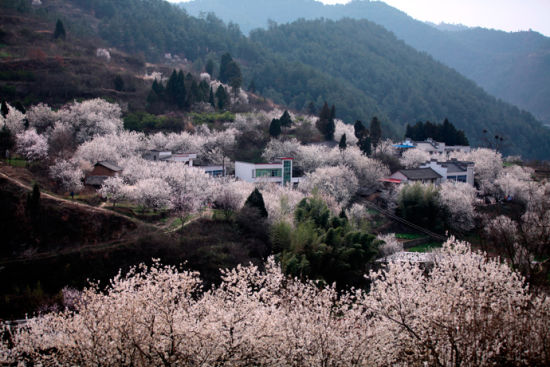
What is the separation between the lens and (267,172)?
36.5 metres

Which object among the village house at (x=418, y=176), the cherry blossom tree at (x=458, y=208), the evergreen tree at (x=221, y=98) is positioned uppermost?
the evergreen tree at (x=221, y=98)

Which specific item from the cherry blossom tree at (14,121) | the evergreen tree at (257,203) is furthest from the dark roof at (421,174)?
the cherry blossom tree at (14,121)

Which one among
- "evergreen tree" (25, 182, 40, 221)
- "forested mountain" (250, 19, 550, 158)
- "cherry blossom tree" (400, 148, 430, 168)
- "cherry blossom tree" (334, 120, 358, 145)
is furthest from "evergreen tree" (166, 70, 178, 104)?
"forested mountain" (250, 19, 550, 158)

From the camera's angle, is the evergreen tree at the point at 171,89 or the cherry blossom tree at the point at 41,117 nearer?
the cherry blossom tree at the point at 41,117

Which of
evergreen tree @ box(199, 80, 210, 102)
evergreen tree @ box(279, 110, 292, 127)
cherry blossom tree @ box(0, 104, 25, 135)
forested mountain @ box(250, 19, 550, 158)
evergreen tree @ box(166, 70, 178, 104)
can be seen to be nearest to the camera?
cherry blossom tree @ box(0, 104, 25, 135)

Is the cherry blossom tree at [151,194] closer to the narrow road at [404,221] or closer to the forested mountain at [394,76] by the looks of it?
the narrow road at [404,221]

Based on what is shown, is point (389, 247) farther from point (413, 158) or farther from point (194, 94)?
point (194, 94)

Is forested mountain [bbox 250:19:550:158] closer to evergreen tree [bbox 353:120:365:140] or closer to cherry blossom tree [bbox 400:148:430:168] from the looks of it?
evergreen tree [bbox 353:120:365:140]

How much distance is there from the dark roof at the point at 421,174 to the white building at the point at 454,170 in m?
0.62

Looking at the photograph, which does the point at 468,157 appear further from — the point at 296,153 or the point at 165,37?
the point at 165,37

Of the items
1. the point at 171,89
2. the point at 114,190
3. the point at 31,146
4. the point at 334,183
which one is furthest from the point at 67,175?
the point at 171,89

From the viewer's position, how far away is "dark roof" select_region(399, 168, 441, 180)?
3744cm

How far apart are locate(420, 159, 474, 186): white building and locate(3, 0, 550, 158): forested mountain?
3276 centimetres

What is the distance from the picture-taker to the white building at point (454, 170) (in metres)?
38.7
